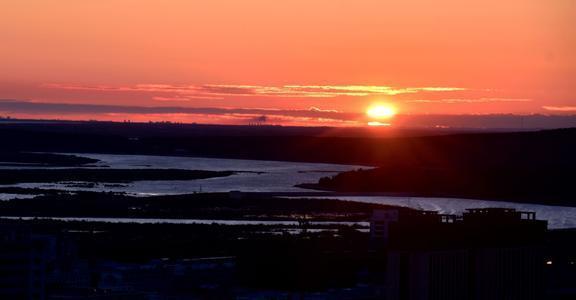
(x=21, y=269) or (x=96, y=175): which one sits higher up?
(x=96, y=175)

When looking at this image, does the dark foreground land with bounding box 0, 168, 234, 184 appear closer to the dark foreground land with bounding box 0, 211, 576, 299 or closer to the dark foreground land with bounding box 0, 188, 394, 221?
the dark foreground land with bounding box 0, 188, 394, 221

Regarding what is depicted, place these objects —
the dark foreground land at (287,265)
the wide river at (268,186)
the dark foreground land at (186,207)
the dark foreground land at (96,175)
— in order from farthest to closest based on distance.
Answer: the dark foreground land at (96,175) → the wide river at (268,186) → the dark foreground land at (186,207) → the dark foreground land at (287,265)

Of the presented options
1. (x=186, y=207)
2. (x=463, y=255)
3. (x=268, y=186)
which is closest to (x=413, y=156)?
(x=268, y=186)

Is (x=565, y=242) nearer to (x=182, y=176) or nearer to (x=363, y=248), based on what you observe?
(x=363, y=248)

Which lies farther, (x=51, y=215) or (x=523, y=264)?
(x=51, y=215)

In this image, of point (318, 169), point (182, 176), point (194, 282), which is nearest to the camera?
point (194, 282)

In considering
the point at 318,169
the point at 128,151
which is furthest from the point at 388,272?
the point at 128,151

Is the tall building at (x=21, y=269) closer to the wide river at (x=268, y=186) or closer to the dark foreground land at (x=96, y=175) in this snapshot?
the wide river at (x=268, y=186)

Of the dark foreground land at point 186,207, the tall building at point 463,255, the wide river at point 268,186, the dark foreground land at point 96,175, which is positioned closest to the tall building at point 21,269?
the tall building at point 463,255

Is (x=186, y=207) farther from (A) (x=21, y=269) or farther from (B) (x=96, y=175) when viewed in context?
(A) (x=21, y=269)

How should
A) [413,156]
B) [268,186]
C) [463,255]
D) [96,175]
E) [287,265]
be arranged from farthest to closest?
[413,156], [96,175], [268,186], [287,265], [463,255]

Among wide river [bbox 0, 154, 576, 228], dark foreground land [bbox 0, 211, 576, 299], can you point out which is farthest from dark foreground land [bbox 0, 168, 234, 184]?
dark foreground land [bbox 0, 211, 576, 299]
